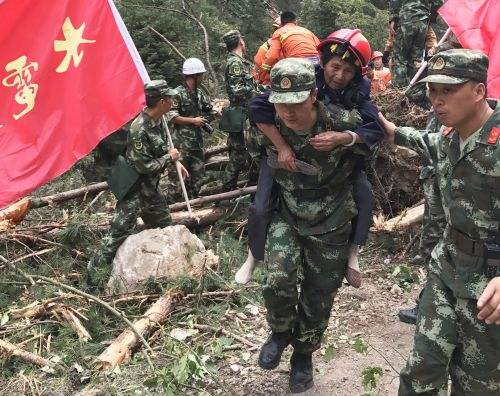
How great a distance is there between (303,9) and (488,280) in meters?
15.2

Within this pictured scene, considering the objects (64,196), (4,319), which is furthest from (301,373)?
(64,196)

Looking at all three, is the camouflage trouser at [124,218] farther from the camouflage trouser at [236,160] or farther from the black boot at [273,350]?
the black boot at [273,350]

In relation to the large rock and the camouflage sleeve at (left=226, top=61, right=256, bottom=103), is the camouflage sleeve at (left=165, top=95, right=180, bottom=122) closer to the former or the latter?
the camouflage sleeve at (left=226, top=61, right=256, bottom=103)

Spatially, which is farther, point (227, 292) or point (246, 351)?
point (227, 292)

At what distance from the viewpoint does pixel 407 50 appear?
8.43m

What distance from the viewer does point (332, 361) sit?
4125mm

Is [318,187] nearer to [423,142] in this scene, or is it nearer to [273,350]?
[423,142]

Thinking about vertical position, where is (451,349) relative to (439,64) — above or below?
below

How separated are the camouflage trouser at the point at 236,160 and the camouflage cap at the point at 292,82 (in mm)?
4482

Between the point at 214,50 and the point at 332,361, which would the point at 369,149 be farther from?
the point at 214,50

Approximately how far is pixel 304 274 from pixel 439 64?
65.3 inches

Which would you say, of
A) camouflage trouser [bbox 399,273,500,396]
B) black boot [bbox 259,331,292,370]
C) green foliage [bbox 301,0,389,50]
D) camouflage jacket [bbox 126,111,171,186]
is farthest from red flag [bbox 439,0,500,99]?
green foliage [bbox 301,0,389,50]

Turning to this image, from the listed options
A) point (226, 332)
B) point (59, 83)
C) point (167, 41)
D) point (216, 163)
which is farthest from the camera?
point (167, 41)

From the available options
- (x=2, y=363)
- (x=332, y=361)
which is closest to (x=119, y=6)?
(x=2, y=363)
